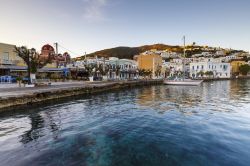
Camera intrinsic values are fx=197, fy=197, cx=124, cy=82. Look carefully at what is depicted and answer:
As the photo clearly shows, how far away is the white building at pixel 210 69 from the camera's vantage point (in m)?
128

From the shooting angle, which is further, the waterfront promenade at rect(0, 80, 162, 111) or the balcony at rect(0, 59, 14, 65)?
the balcony at rect(0, 59, 14, 65)

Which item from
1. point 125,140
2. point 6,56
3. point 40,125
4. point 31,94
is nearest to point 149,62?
point 6,56

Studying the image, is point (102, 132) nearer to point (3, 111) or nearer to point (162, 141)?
point (162, 141)

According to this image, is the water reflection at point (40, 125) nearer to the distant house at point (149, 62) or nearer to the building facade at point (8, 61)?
the building facade at point (8, 61)

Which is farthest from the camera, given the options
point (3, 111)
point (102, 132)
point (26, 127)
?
point (3, 111)

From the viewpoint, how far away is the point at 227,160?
9.52 metres

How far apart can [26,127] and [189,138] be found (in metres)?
12.3

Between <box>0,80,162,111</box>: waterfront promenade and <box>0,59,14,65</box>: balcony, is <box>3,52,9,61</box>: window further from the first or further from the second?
<box>0,80,162,111</box>: waterfront promenade

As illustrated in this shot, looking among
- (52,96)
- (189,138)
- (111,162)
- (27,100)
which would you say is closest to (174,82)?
(52,96)

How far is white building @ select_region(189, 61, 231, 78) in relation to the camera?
421 feet

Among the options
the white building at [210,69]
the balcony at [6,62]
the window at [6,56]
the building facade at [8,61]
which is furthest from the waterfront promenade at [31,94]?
the white building at [210,69]

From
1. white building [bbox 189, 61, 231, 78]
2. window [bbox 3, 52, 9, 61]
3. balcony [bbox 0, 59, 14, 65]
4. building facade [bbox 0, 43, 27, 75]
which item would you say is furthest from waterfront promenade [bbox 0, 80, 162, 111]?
white building [bbox 189, 61, 231, 78]

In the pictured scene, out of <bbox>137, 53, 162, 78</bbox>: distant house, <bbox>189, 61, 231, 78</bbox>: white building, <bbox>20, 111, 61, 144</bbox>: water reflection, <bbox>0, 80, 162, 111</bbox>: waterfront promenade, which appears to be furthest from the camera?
<bbox>189, 61, 231, 78</bbox>: white building

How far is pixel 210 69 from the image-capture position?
428ft
